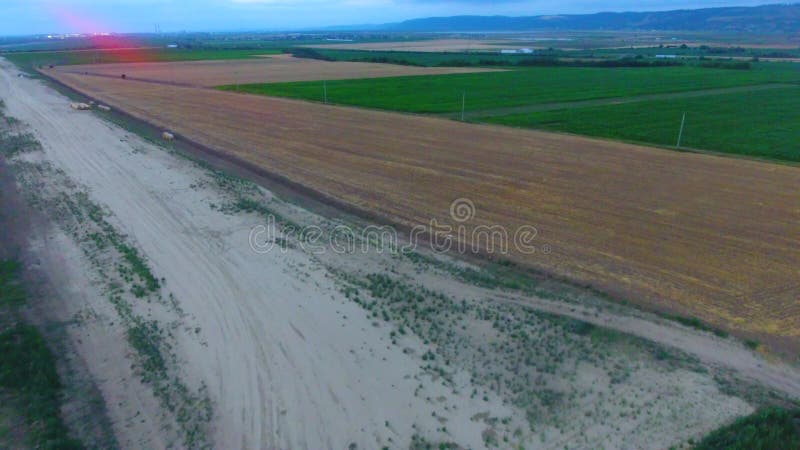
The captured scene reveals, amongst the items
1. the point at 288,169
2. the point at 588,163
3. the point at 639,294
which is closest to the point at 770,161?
the point at 588,163

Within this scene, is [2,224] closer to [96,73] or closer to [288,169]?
[288,169]

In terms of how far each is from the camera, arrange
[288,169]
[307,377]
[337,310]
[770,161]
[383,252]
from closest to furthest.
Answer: [307,377] < [337,310] < [383,252] < [288,169] < [770,161]

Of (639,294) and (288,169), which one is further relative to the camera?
(288,169)

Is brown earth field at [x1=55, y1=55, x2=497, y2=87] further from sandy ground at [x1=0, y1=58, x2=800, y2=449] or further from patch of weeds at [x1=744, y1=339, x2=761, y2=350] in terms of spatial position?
patch of weeds at [x1=744, y1=339, x2=761, y2=350]

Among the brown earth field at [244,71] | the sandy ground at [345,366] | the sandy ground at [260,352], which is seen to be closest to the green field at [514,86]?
the brown earth field at [244,71]

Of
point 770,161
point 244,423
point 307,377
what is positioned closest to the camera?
point 244,423

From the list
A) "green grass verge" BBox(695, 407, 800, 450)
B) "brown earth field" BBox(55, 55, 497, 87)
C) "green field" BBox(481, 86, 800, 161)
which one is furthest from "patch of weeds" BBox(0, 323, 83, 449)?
"brown earth field" BBox(55, 55, 497, 87)

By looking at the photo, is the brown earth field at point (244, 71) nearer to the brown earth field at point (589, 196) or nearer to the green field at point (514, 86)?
the green field at point (514, 86)

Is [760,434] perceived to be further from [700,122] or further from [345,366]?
[700,122]
